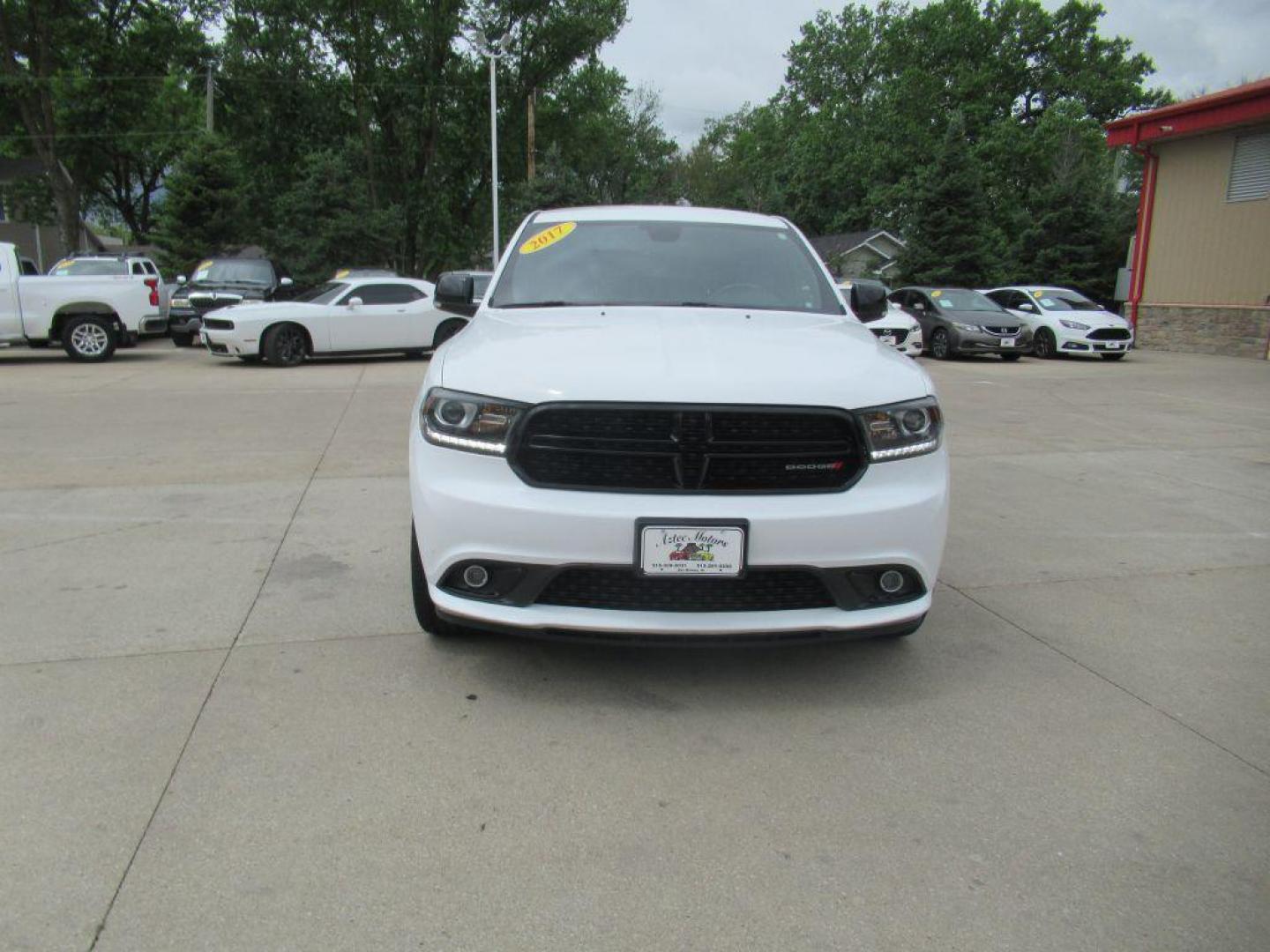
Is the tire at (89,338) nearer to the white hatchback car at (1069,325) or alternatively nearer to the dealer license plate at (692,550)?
the dealer license plate at (692,550)

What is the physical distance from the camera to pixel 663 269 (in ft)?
15.2

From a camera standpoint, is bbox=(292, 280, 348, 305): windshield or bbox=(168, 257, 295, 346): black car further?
bbox=(168, 257, 295, 346): black car

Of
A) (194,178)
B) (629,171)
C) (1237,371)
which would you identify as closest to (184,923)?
(1237,371)

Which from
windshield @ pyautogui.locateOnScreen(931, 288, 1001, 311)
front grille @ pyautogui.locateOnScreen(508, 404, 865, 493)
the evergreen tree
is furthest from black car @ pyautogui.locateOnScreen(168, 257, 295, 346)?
the evergreen tree

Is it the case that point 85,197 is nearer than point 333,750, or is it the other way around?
point 333,750

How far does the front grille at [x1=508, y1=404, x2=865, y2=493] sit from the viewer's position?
3.11 metres

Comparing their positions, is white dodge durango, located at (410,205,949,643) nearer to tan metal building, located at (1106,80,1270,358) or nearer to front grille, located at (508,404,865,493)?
front grille, located at (508,404,865,493)

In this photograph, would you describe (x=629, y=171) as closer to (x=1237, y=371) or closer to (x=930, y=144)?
(x=930, y=144)

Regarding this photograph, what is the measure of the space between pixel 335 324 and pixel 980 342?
39.6 feet

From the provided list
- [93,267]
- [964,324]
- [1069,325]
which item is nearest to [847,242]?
[1069,325]

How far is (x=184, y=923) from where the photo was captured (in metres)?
2.21

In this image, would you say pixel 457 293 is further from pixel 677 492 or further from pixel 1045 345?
pixel 1045 345

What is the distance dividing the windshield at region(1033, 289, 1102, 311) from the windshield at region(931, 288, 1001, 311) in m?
1.21

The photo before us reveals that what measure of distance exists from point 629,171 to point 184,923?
209 ft
